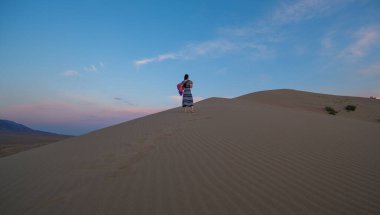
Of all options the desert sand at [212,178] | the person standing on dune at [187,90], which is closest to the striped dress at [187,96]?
the person standing on dune at [187,90]

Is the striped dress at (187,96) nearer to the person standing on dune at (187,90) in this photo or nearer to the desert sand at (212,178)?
the person standing on dune at (187,90)

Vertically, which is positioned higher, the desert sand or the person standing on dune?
the person standing on dune

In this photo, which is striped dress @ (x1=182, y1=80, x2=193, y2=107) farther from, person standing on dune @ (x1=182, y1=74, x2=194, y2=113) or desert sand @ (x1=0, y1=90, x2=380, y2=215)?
desert sand @ (x1=0, y1=90, x2=380, y2=215)

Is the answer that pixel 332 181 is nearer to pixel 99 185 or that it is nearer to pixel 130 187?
pixel 130 187

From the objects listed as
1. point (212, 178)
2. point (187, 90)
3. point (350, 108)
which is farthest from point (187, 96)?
point (350, 108)

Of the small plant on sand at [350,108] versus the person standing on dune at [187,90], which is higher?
the person standing on dune at [187,90]

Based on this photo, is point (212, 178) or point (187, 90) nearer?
point (212, 178)

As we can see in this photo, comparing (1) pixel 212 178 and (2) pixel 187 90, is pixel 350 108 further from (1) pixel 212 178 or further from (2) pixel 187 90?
(1) pixel 212 178

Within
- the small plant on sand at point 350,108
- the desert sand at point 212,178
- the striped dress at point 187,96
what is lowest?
the desert sand at point 212,178

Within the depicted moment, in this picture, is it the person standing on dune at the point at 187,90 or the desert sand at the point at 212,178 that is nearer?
the desert sand at the point at 212,178

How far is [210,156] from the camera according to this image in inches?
199

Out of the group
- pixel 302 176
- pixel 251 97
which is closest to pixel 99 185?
pixel 302 176

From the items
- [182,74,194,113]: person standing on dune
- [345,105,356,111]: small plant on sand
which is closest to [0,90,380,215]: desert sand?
[182,74,194,113]: person standing on dune

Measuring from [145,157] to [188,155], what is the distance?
84cm
